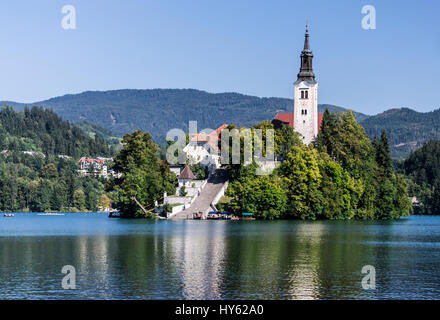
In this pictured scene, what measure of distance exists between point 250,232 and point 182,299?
119 ft

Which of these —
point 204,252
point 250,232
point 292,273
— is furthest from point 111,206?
point 292,273

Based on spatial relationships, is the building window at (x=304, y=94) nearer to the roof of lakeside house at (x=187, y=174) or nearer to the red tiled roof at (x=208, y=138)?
the red tiled roof at (x=208, y=138)

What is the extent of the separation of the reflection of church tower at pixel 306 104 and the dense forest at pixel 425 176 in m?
39.4

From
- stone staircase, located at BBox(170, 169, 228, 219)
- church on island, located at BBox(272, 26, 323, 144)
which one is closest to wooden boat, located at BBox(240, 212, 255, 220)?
stone staircase, located at BBox(170, 169, 228, 219)

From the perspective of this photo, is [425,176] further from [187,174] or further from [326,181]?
[187,174]

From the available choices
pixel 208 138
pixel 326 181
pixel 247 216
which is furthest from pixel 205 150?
pixel 326 181

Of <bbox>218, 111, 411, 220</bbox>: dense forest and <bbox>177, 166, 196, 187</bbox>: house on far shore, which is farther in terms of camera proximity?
<bbox>177, 166, 196, 187</bbox>: house on far shore

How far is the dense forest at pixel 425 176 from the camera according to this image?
140000 millimetres

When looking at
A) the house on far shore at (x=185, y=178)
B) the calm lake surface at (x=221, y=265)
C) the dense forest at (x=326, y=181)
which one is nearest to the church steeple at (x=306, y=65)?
the dense forest at (x=326, y=181)

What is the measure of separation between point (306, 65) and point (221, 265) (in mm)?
75247

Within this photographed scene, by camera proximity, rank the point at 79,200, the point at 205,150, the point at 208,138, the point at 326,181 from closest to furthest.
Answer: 1. the point at 326,181
2. the point at 205,150
3. the point at 208,138
4. the point at 79,200

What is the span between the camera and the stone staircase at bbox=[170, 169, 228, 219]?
304 ft

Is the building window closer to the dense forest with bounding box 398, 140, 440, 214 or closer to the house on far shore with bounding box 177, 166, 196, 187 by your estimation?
the house on far shore with bounding box 177, 166, 196, 187

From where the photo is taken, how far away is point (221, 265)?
131ft
